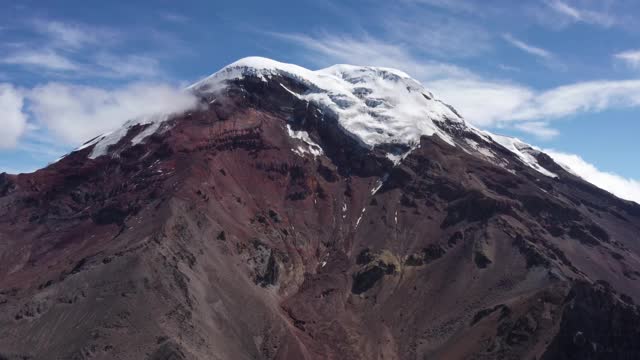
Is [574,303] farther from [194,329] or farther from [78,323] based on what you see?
[78,323]

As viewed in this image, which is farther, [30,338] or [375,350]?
[375,350]

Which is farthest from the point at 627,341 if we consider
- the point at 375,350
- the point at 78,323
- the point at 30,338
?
the point at 30,338

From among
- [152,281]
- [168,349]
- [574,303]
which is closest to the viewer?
[168,349]

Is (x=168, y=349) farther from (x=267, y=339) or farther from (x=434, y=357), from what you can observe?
(x=434, y=357)

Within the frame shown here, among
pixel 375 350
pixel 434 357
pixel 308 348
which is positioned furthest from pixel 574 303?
pixel 308 348

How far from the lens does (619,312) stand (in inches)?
6791

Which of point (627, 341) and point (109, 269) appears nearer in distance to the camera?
point (627, 341)

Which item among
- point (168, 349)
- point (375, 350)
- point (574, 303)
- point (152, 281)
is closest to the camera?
point (168, 349)

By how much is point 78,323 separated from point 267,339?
4764 cm

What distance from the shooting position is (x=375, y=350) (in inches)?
7864

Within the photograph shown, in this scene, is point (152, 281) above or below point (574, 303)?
above

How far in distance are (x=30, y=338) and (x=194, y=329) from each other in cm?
3814

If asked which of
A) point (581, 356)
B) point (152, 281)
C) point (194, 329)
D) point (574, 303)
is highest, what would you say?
point (152, 281)

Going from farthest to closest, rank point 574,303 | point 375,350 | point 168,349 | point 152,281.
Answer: point 375,350 → point 152,281 → point 574,303 → point 168,349
